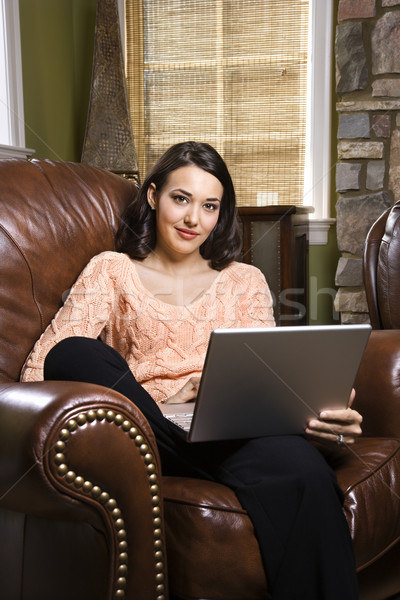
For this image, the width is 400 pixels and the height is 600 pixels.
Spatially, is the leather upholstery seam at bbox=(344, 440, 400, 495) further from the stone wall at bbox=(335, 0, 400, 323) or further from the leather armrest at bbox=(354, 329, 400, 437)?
the stone wall at bbox=(335, 0, 400, 323)

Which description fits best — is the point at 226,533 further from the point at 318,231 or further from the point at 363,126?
the point at 318,231

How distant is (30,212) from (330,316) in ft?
7.06

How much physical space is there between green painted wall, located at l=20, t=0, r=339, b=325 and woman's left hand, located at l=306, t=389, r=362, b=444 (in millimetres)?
2125

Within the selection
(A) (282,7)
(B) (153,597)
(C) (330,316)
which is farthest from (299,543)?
(A) (282,7)

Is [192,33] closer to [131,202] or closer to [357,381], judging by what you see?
[131,202]

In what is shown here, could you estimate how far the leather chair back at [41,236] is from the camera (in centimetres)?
145

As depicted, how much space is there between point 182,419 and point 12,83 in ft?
6.37

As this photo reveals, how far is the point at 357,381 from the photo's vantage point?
146cm

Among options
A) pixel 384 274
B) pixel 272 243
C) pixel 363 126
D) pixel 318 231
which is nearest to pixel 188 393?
pixel 384 274

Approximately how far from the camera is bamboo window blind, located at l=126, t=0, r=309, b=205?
3352 millimetres

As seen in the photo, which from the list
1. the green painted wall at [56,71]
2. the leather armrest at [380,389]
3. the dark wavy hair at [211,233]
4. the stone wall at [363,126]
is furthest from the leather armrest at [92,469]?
the stone wall at [363,126]

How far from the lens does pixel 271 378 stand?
1014 millimetres

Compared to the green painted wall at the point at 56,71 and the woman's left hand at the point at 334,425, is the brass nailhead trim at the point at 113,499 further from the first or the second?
the green painted wall at the point at 56,71

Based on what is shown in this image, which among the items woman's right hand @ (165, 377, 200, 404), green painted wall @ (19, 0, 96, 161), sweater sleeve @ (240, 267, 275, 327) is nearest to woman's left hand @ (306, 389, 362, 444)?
woman's right hand @ (165, 377, 200, 404)
